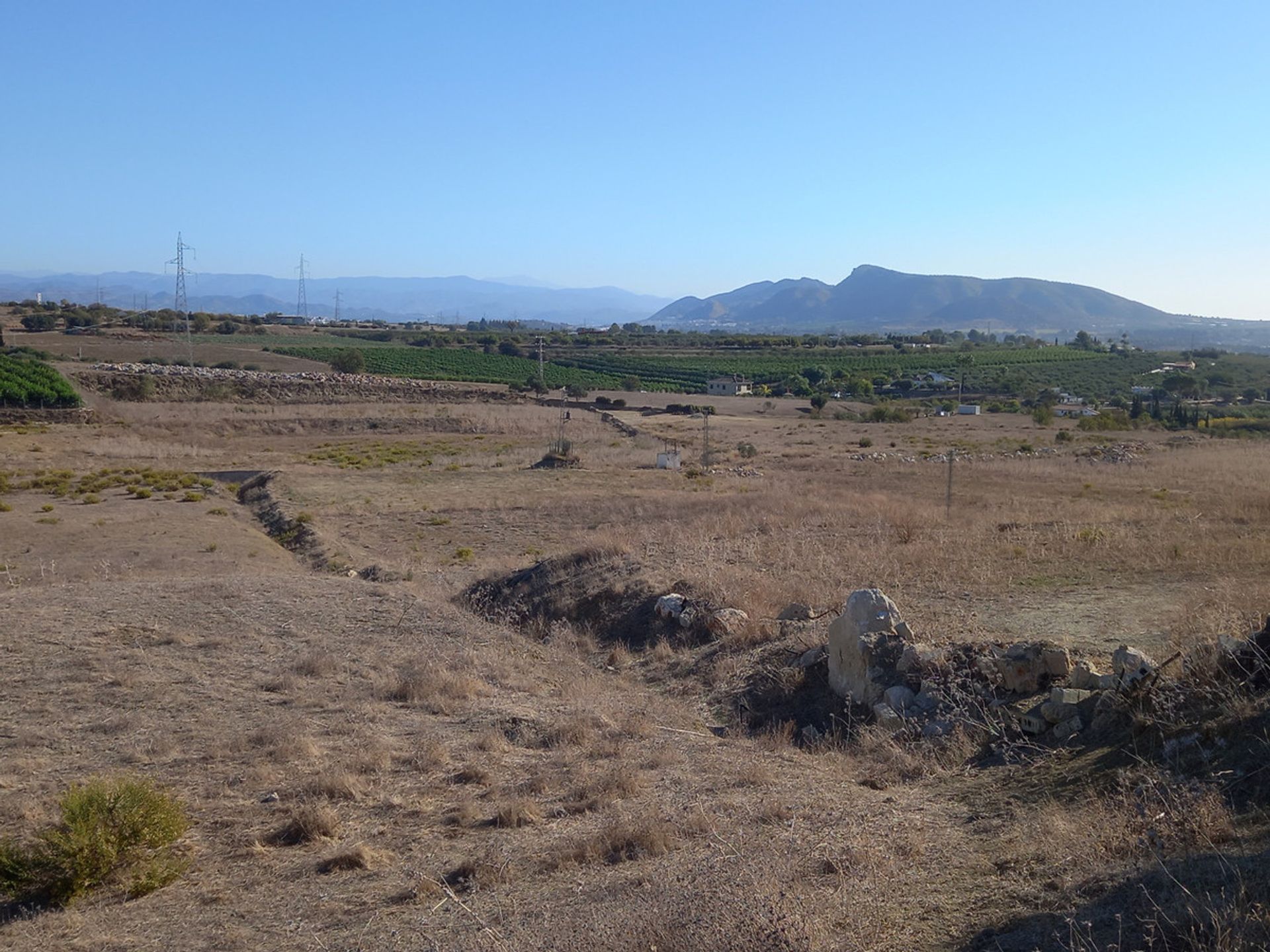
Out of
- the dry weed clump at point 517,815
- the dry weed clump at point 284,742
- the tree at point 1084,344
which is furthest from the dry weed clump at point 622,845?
the tree at point 1084,344

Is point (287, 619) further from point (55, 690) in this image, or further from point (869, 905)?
point (869, 905)

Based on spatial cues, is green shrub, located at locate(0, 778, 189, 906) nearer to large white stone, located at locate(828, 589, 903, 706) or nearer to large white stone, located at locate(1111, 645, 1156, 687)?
large white stone, located at locate(828, 589, 903, 706)

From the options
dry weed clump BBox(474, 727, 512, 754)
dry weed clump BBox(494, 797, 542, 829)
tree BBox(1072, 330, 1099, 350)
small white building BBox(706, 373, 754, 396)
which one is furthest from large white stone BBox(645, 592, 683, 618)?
tree BBox(1072, 330, 1099, 350)

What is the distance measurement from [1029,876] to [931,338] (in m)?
191

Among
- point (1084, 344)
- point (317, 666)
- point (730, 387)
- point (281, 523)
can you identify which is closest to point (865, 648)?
point (317, 666)

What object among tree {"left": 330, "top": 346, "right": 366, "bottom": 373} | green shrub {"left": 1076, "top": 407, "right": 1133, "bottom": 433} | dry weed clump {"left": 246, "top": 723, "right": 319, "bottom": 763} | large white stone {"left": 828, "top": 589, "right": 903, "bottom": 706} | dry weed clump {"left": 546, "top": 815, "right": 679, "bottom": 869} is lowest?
dry weed clump {"left": 246, "top": 723, "right": 319, "bottom": 763}

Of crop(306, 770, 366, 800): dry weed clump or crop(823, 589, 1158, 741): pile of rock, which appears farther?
crop(823, 589, 1158, 741): pile of rock

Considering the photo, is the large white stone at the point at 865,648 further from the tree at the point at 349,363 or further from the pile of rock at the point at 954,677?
the tree at the point at 349,363

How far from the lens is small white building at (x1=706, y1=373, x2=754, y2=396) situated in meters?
103

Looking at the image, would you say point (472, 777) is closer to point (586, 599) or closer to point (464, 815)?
point (464, 815)

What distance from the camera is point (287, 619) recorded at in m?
13.8

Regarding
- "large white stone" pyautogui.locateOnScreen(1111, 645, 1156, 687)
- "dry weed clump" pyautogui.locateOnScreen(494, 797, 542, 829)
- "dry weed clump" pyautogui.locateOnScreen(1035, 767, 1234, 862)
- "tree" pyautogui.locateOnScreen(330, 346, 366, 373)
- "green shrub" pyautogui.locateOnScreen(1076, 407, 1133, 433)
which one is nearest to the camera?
"dry weed clump" pyautogui.locateOnScreen(1035, 767, 1234, 862)

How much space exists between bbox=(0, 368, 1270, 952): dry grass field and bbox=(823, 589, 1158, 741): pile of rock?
1.19ft

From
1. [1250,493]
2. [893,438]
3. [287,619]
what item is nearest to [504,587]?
[287,619]
